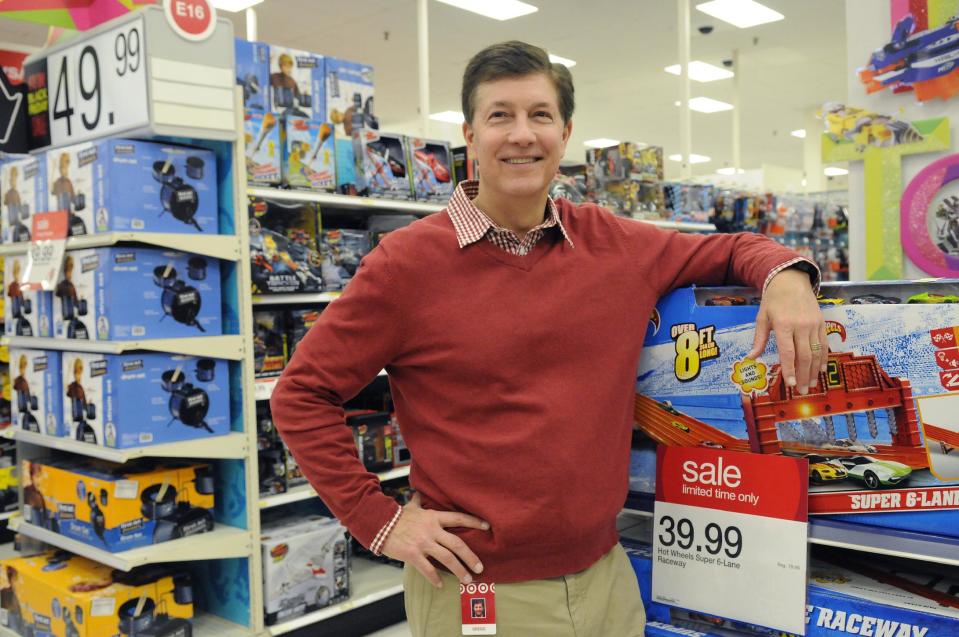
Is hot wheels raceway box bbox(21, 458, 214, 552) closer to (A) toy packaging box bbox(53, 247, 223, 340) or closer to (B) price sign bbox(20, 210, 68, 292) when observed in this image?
(A) toy packaging box bbox(53, 247, 223, 340)

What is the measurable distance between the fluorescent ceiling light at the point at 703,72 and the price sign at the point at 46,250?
8.87 meters

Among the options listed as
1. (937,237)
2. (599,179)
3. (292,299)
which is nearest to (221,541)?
(292,299)

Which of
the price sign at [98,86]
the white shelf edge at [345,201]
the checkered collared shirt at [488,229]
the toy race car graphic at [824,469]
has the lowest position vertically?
the toy race car graphic at [824,469]

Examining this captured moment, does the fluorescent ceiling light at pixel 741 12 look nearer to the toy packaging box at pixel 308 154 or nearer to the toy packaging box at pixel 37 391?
the toy packaging box at pixel 308 154

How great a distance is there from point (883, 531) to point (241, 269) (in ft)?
8.20

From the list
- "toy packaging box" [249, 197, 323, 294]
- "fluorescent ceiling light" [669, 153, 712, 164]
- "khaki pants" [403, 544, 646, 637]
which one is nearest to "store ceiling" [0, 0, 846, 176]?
"toy packaging box" [249, 197, 323, 294]

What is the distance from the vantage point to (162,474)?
3104 mm

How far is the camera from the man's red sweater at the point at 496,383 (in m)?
1.43

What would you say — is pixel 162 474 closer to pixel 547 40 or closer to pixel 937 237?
pixel 937 237

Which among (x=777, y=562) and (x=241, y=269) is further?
(x=241, y=269)

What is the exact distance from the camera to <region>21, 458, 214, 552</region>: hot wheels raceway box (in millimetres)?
3004

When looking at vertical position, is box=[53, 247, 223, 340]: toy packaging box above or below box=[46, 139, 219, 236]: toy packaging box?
below

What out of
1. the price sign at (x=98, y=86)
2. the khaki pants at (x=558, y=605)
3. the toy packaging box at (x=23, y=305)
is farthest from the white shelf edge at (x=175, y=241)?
the khaki pants at (x=558, y=605)

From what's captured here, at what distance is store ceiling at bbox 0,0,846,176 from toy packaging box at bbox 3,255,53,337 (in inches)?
151
